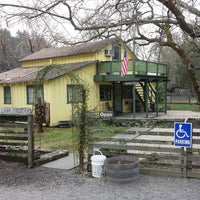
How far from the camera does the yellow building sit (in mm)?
16453

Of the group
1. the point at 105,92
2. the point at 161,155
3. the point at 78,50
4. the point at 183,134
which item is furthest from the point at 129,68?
the point at 183,134

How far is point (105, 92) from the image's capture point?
20578mm

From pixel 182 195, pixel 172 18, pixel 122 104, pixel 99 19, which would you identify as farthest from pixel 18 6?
pixel 122 104

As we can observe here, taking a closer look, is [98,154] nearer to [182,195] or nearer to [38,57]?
[182,195]

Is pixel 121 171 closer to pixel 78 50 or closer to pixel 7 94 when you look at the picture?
pixel 7 94

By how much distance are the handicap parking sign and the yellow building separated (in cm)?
840

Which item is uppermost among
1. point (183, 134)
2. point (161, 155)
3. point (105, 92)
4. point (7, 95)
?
point (105, 92)

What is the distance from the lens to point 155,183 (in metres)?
5.82

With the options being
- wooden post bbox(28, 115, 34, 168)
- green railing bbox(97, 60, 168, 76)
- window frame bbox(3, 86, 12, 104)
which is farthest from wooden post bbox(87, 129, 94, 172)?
window frame bbox(3, 86, 12, 104)

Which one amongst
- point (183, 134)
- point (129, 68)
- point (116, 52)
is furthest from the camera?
point (116, 52)

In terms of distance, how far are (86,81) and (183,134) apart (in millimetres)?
12620

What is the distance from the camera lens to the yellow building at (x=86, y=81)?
54.0ft

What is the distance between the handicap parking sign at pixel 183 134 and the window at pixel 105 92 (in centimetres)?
1427

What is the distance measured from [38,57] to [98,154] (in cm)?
1697
